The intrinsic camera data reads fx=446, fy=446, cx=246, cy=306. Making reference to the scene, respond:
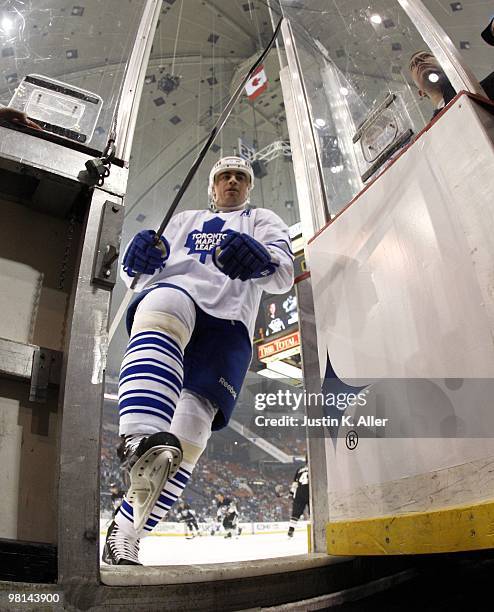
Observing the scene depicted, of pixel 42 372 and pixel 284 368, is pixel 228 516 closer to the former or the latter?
pixel 284 368

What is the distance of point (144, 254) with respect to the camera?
5.28 ft

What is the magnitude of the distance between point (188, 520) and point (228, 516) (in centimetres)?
91


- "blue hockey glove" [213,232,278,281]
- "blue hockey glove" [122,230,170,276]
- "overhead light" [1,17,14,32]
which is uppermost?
"overhead light" [1,17,14,32]

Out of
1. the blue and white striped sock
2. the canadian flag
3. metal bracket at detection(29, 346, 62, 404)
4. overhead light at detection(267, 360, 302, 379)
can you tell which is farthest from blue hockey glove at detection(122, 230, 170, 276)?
the canadian flag

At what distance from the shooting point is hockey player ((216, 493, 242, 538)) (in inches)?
319

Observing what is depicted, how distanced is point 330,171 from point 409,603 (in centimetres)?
175

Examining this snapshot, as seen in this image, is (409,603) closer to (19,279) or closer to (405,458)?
(405,458)

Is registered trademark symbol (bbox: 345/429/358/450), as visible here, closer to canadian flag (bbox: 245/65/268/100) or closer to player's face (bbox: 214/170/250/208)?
player's face (bbox: 214/170/250/208)

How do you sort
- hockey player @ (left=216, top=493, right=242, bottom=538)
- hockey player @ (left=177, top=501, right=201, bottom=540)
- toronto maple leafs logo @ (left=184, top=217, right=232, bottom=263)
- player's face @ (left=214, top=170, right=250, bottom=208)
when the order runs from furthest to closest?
hockey player @ (left=216, top=493, right=242, bottom=538) → hockey player @ (left=177, top=501, right=201, bottom=540) → player's face @ (left=214, top=170, right=250, bottom=208) → toronto maple leafs logo @ (left=184, top=217, right=232, bottom=263)

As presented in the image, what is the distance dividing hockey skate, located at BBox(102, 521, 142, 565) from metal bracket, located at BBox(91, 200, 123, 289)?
0.76 meters

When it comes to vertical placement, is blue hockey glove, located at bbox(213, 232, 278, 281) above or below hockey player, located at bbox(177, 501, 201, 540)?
above

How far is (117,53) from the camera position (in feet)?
6.23

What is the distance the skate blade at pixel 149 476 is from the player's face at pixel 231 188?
133cm

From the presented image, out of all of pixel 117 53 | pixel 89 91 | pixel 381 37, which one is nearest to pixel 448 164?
pixel 381 37
